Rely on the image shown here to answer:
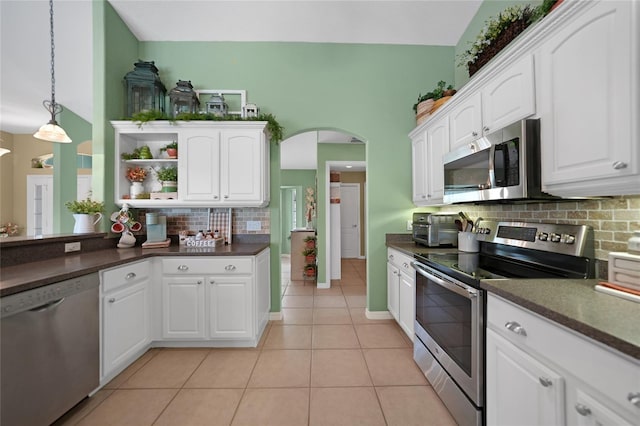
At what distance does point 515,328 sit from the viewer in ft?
3.61

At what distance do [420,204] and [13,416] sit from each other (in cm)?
322

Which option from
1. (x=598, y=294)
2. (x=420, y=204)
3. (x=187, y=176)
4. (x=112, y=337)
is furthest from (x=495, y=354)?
(x=187, y=176)

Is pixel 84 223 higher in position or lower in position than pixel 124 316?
higher

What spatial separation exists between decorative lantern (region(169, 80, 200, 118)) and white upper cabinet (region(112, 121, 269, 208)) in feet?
0.94

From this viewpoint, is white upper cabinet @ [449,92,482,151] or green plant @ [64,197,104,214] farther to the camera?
green plant @ [64,197,104,214]

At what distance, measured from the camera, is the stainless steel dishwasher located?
1.25 m

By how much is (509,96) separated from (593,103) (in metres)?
0.52

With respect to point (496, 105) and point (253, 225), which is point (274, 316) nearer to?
point (253, 225)

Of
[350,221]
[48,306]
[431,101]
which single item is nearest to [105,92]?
[48,306]

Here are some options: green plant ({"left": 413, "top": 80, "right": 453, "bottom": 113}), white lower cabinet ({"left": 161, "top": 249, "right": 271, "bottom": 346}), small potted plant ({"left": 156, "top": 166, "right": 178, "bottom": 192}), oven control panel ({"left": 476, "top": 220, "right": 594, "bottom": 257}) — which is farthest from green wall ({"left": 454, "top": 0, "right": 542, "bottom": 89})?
small potted plant ({"left": 156, "top": 166, "right": 178, "bottom": 192})

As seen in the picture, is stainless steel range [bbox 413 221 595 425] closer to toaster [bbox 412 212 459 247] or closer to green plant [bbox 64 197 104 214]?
toaster [bbox 412 212 459 247]

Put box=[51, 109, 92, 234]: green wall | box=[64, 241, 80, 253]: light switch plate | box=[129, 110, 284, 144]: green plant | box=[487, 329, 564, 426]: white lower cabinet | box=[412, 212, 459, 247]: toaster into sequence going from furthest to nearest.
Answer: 1. box=[51, 109, 92, 234]: green wall
2. box=[129, 110, 284, 144]: green plant
3. box=[412, 212, 459, 247]: toaster
4. box=[64, 241, 80, 253]: light switch plate
5. box=[487, 329, 564, 426]: white lower cabinet

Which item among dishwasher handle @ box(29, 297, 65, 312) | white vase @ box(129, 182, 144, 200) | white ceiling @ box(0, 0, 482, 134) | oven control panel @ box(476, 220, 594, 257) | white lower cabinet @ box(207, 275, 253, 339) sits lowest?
white lower cabinet @ box(207, 275, 253, 339)

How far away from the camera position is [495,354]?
1246mm
